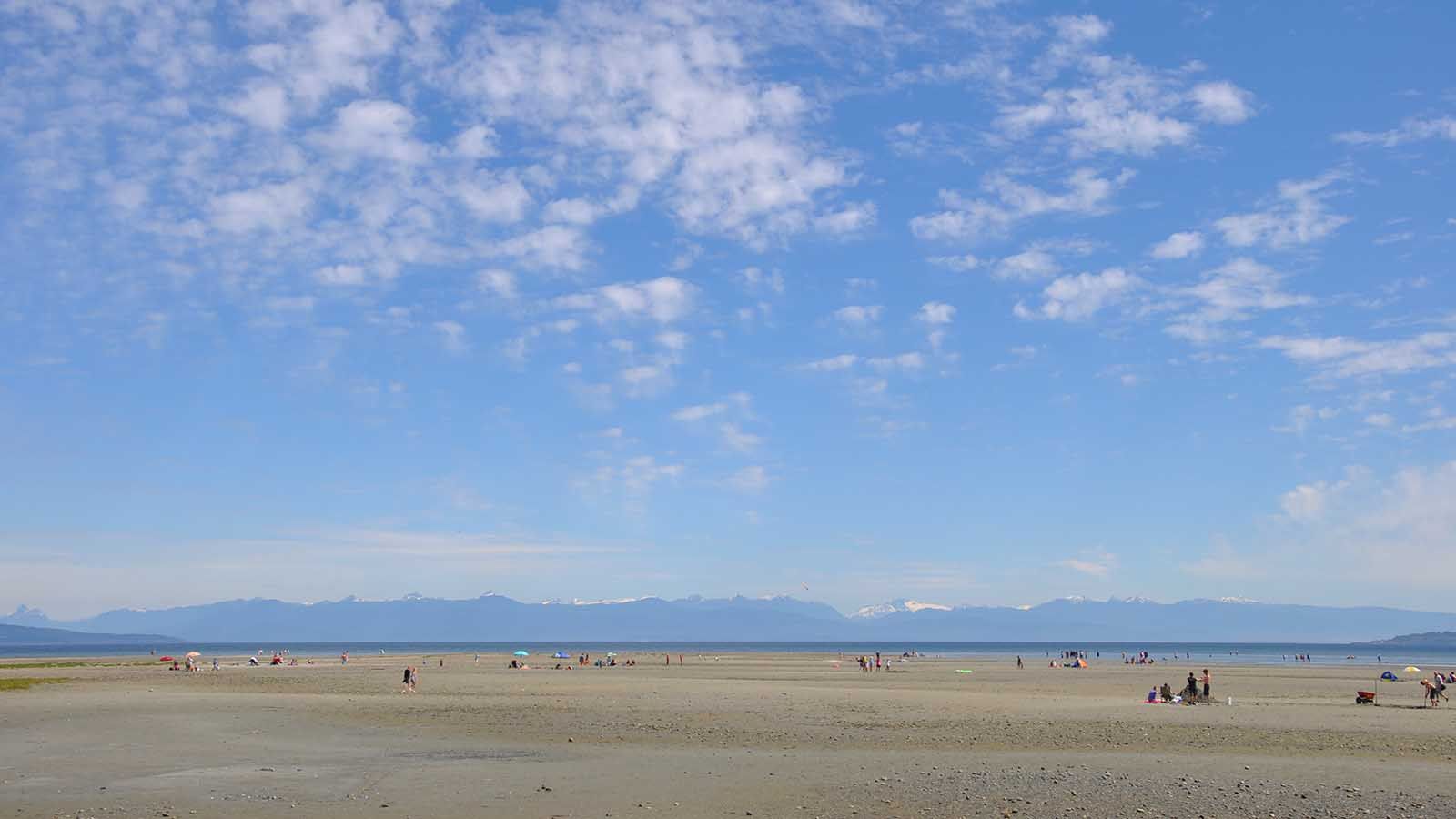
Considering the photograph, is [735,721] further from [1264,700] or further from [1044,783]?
[1264,700]

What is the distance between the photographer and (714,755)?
2334 cm

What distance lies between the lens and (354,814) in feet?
53.2

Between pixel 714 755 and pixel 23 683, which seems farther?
pixel 23 683

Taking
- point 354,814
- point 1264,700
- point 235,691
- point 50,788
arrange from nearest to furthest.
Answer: point 354,814, point 50,788, point 1264,700, point 235,691

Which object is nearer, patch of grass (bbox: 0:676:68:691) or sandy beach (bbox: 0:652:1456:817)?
sandy beach (bbox: 0:652:1456:817)

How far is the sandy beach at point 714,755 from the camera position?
17.1 metres

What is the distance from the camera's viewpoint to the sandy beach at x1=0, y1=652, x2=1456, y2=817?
56.2 feet

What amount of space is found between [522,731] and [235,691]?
89.4 ft

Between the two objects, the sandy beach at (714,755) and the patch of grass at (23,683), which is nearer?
the sandy beach at (714,755)

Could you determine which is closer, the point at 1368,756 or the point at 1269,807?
the point at 1269,807

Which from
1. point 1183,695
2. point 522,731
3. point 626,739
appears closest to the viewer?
point 626,739

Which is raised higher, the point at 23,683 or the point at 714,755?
the point at 714,755

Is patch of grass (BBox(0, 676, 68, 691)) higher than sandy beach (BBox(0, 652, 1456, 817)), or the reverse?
sandy beach (BBox(0, 652, 1456, 817))

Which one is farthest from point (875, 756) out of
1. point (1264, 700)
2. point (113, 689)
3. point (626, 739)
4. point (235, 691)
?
point (113, 689)
